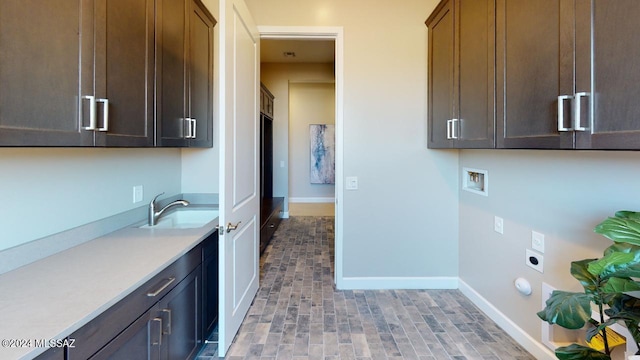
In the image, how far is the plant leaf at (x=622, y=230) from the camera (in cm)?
95

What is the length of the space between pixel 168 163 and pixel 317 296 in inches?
70.0

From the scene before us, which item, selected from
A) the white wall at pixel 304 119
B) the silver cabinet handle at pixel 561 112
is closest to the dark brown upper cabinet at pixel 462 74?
the silver cabinet handle at pixel 561 112

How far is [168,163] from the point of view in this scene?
256 centimetres

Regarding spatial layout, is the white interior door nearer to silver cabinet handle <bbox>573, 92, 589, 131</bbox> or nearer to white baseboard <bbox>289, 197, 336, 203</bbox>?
silver cabinet handle <bbox>573, 92, 589, 131</bbox>

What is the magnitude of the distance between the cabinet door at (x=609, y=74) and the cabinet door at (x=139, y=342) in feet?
6.34

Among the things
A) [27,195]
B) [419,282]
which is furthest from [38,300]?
[419,282]

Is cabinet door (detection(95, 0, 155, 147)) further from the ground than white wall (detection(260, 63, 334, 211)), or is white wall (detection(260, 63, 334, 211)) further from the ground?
white wall (detection(260, 63, 334, 211))

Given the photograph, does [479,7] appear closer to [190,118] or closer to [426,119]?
[426,119]

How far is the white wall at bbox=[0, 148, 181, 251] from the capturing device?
1307mm

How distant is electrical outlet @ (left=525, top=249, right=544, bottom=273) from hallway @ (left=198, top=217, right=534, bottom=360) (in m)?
0.59

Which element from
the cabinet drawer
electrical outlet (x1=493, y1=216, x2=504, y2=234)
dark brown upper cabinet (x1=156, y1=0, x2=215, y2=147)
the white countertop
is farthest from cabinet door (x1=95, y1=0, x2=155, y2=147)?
electrical outlet (x1=493, y1=216, x2=504, y2=234)

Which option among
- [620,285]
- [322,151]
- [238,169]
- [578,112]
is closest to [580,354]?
[620,285]

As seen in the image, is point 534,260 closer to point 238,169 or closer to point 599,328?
point 599,328

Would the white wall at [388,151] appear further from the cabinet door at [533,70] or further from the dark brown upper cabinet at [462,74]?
the cabinet door at [533,70]
